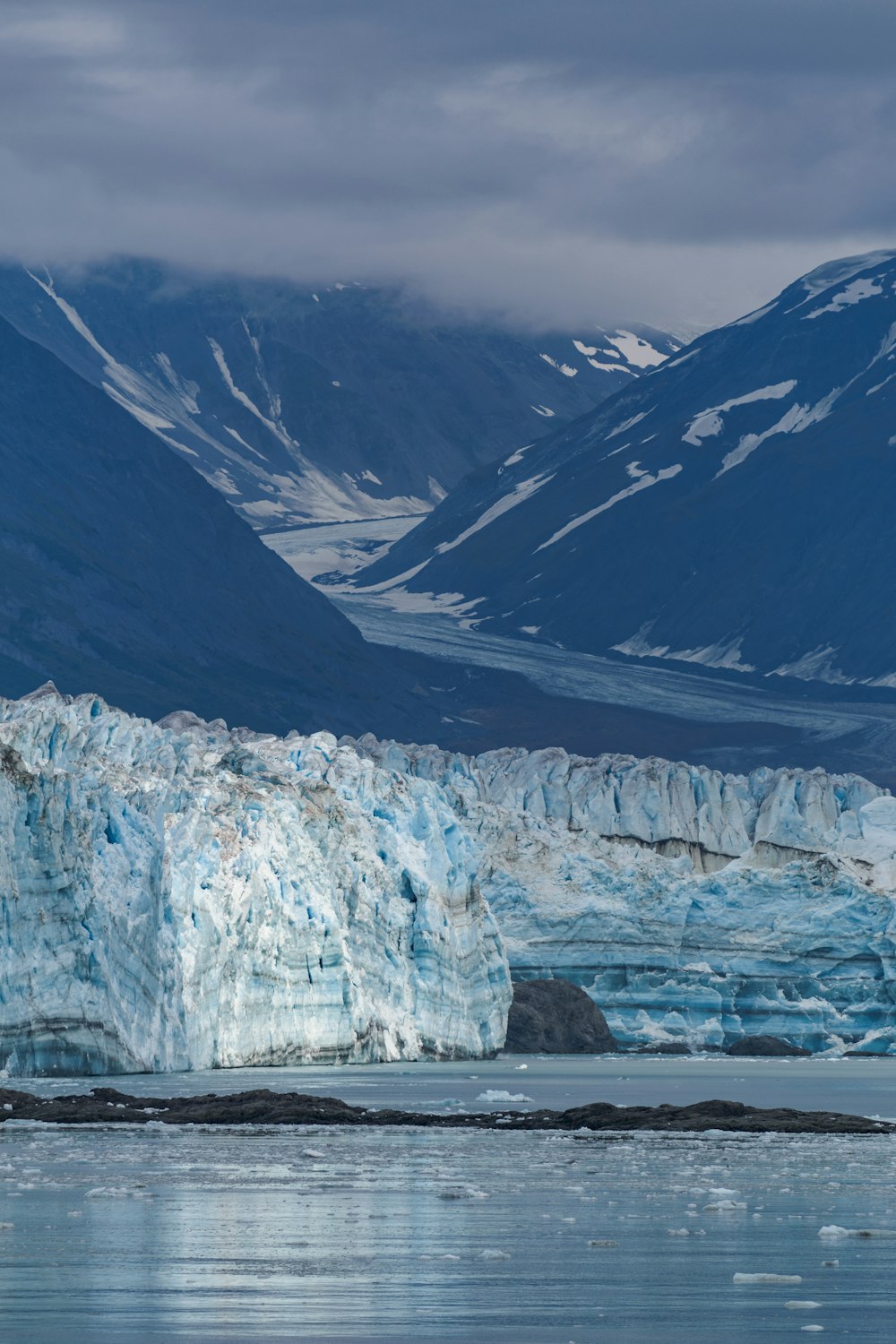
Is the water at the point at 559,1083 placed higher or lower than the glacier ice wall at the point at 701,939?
lower

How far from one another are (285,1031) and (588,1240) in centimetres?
3151

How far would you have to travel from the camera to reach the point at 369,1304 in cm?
2048

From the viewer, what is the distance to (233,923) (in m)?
54.2

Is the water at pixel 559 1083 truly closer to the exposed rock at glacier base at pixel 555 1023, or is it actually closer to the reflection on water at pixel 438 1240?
the exposed rock at glacier base at pixel 555 1023

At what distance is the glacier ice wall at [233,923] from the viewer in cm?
4853

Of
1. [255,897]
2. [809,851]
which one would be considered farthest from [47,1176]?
[809,851]

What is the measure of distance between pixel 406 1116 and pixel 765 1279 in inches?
754

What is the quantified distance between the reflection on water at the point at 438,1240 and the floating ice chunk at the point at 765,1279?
174mm

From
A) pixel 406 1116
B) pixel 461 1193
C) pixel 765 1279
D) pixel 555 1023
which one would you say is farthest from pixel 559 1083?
pixel 765 1279

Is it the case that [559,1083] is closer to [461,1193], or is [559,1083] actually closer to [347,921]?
[347,921]

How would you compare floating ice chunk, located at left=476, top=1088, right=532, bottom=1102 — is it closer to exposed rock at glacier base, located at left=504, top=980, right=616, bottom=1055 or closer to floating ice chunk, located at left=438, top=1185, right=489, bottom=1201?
floating ice chunk, located at left=438, top=1185, right=489, bottom=1201

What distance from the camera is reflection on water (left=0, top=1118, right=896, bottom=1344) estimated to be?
19734mm

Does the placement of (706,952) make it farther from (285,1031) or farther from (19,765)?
(19,765)

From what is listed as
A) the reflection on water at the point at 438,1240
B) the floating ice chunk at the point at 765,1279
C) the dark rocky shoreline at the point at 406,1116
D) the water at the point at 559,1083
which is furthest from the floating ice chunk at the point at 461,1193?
the water at the point at 559,1083
